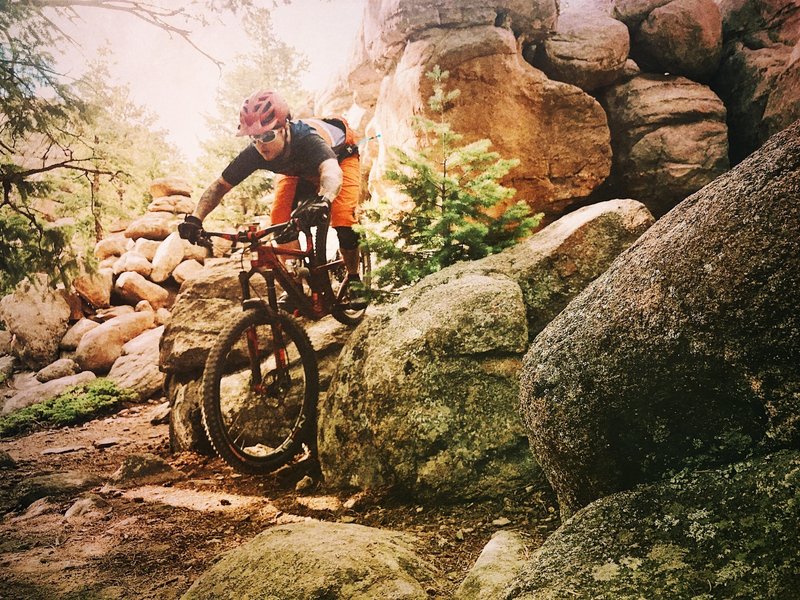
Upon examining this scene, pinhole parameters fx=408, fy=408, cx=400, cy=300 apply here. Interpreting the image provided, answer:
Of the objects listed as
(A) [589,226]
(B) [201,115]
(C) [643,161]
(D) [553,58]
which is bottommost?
(A) [589,226]

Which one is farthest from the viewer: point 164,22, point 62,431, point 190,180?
point 190,180

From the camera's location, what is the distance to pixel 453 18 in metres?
8.20

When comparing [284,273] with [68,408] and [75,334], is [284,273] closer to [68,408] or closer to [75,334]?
[68,408]

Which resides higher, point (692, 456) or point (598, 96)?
point (598, 96)

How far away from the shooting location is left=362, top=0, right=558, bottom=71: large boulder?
27.0 ft

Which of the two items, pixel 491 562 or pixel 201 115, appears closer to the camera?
pixel 491 562

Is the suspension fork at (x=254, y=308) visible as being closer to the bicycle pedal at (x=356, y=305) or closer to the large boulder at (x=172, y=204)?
the bicycle pedal at (x=356, y=305)

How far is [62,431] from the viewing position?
301 inches

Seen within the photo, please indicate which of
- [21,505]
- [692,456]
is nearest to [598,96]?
[692,456]

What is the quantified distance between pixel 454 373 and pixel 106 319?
44.9 feet

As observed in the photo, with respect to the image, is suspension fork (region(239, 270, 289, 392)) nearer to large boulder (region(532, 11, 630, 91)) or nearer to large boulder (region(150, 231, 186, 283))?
large boulder (region(532, 11, 630, 91))

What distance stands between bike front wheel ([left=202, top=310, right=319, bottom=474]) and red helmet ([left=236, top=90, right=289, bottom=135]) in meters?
2.06

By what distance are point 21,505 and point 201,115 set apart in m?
18.4

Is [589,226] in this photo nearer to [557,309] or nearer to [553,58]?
[557,309]
